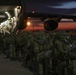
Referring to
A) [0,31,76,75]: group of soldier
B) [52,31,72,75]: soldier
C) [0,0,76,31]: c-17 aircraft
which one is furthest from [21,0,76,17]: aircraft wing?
[52,31,72,75]: soldier

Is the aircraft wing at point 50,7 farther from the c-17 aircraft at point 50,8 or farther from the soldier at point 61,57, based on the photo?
the soldier at point 61,57

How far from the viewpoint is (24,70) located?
8281 millimetres

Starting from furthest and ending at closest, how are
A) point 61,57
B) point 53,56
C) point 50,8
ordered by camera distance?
point 50,8 → point 53,56 → point 61,57

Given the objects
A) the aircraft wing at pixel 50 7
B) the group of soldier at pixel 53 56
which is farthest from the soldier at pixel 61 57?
the aircraft wing at pixel 50 7

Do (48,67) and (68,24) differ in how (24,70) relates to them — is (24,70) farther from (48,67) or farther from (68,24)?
(68,24)

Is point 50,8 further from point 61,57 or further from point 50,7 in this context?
point 61,57

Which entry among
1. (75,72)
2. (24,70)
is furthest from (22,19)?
(75,72)

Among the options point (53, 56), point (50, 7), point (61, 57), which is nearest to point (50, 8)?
point (50, 7)

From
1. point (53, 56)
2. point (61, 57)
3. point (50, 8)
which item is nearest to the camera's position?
point (61, 57)

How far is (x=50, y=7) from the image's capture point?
43.6 ft

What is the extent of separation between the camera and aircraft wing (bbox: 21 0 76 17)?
13.1 metres

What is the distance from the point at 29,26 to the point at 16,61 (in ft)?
22.4

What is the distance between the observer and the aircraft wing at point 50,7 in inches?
516

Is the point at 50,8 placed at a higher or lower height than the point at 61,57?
higher
